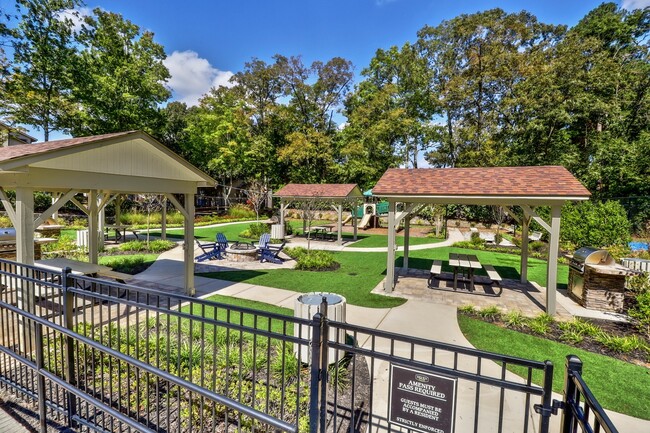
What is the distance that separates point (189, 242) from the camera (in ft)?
24.6

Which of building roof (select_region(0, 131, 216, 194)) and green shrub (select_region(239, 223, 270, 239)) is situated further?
green shrub (select_region(239, 223, 270, 239))

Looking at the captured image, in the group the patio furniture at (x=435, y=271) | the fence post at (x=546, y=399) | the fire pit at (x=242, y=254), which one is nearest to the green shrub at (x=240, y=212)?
the fire pit at (x=242, y=254)


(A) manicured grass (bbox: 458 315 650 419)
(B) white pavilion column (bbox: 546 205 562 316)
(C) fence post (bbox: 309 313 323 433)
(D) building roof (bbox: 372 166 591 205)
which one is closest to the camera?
(C) fence post (bbox: 309 313 323 433)

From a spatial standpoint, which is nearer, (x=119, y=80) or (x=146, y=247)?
(x=146, y=247)

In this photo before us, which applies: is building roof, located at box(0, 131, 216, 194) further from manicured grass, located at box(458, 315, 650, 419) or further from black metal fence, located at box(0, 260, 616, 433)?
manicured grass, located at box(458, 315, 650, 419)

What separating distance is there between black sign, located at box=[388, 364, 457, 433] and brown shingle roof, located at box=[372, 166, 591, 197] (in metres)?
6.52

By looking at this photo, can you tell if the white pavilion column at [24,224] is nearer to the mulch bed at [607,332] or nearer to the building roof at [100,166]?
the building roof at [100,166]

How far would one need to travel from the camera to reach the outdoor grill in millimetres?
7109

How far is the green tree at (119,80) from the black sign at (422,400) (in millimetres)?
25429

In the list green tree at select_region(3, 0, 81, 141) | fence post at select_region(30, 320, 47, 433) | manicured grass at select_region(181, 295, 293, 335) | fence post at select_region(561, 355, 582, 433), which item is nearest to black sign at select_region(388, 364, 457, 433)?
fence post at select_region(561, 355, 582, 433)

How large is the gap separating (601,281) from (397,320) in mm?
5078

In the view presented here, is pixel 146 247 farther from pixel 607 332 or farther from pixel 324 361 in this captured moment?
pixel 607 332

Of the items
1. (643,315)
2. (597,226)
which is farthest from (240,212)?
(643,315)

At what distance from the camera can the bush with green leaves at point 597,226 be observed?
14156 mm
